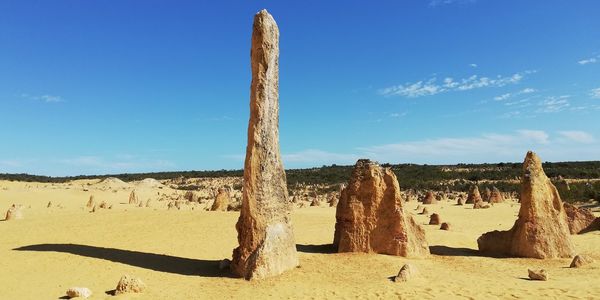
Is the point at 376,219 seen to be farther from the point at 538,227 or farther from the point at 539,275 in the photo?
the point at 538,227

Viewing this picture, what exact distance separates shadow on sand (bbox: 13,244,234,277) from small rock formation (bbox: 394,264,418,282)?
4.12 meters

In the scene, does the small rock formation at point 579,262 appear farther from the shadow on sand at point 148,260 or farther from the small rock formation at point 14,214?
the small rock formation at point 14,214

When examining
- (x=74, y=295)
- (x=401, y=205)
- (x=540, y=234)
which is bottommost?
(x=74, y=295)

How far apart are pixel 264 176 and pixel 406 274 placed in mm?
4152

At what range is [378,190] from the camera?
43.7ft

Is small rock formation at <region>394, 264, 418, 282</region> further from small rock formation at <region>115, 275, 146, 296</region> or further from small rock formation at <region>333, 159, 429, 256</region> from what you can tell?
small rock formation at <region>115, 275, 146, 296</region>

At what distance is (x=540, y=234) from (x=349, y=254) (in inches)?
230

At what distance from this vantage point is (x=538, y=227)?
13.6 metres

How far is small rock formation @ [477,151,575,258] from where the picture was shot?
44.0ft

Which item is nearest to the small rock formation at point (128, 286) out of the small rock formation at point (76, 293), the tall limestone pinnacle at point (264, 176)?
the small rock formation at point (76, 293)

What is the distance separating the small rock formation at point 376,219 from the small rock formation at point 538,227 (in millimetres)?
2853

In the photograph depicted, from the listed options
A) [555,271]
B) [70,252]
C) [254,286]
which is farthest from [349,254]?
[70,252]

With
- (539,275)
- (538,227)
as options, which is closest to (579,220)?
(538,227)

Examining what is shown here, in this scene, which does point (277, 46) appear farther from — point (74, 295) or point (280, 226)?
point (74, 295)
